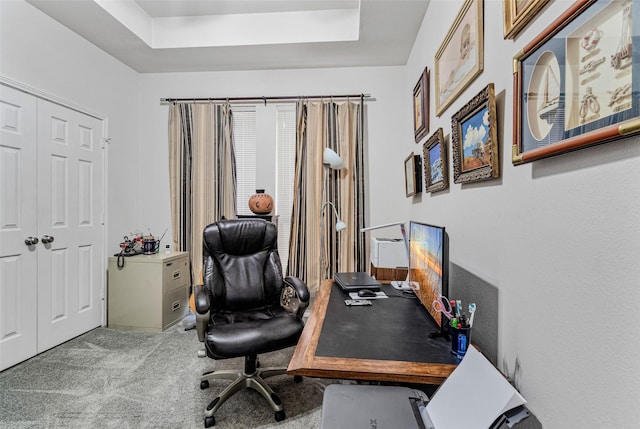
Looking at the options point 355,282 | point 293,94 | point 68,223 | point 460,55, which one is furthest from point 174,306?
point 460,55

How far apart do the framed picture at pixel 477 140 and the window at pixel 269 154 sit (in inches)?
89.3

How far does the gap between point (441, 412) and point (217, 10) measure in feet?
11.5

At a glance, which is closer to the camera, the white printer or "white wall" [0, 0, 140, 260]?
"white wall" [0, 0, 140, 260]

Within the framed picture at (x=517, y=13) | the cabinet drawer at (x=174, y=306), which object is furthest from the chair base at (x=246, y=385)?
the framed picture at (x=517, y=13)

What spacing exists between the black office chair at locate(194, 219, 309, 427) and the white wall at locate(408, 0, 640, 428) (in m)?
1.18

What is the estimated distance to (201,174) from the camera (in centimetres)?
351

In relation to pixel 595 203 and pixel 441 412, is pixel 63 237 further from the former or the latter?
pixel 595 203

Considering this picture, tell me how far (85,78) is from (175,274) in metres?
2.07

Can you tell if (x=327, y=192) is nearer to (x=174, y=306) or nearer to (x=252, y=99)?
(x=252, y=99)

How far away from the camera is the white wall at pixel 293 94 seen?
3451 millimetres

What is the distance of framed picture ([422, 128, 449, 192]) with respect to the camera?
1.82 m

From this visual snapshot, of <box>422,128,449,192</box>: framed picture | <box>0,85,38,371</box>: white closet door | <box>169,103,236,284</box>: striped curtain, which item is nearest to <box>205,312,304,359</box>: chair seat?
<box>422,128,449,192</box>: framed picture

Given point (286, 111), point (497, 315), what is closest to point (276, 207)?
point (286, 111)

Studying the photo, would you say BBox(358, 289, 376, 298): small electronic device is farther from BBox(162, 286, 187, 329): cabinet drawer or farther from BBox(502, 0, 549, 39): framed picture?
BBox(162, 286, 187, 329): cabinet drawer
